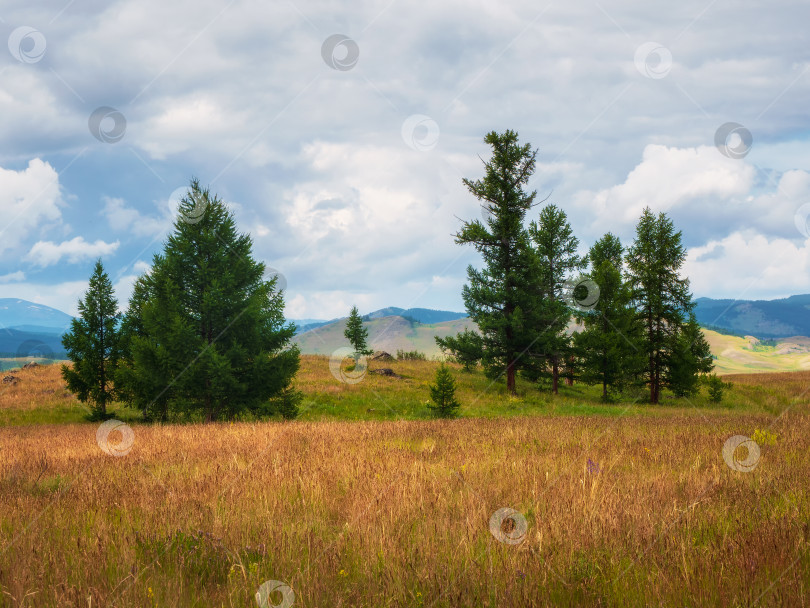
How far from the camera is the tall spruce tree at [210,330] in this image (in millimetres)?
18172


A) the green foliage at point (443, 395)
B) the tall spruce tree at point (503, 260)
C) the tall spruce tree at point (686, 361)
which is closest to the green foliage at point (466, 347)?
the tall spruce tree at point (503, 260)

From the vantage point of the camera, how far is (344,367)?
3788 centimetres

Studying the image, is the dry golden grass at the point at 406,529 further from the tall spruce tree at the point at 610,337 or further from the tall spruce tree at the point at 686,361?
the tall spruce tree at the point at 686,361

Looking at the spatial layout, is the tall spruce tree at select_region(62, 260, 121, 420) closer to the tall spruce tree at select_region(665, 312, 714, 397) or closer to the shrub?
the tall spruce tree at select_region(665, 312, 714, 397)

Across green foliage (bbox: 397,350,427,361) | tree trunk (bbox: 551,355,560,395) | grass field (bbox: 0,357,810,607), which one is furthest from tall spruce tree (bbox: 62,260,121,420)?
green foliage (bbox: 397,350,427,361)

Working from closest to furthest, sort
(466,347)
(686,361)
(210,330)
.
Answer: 1. (210,330)
2. (466,347)
3. (686,361)

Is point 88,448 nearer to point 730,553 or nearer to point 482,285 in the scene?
point 730,553

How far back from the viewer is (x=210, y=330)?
749 inches

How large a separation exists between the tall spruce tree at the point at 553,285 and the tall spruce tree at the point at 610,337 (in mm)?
1299

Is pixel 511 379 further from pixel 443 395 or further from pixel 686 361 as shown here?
pixel 686 361

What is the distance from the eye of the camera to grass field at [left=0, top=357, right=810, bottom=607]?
2.82 meters

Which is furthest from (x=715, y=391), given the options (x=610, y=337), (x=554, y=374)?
(x=554, y=374)

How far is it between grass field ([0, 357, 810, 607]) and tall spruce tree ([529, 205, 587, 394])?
20679 mm

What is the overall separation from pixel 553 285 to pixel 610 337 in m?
6.38
